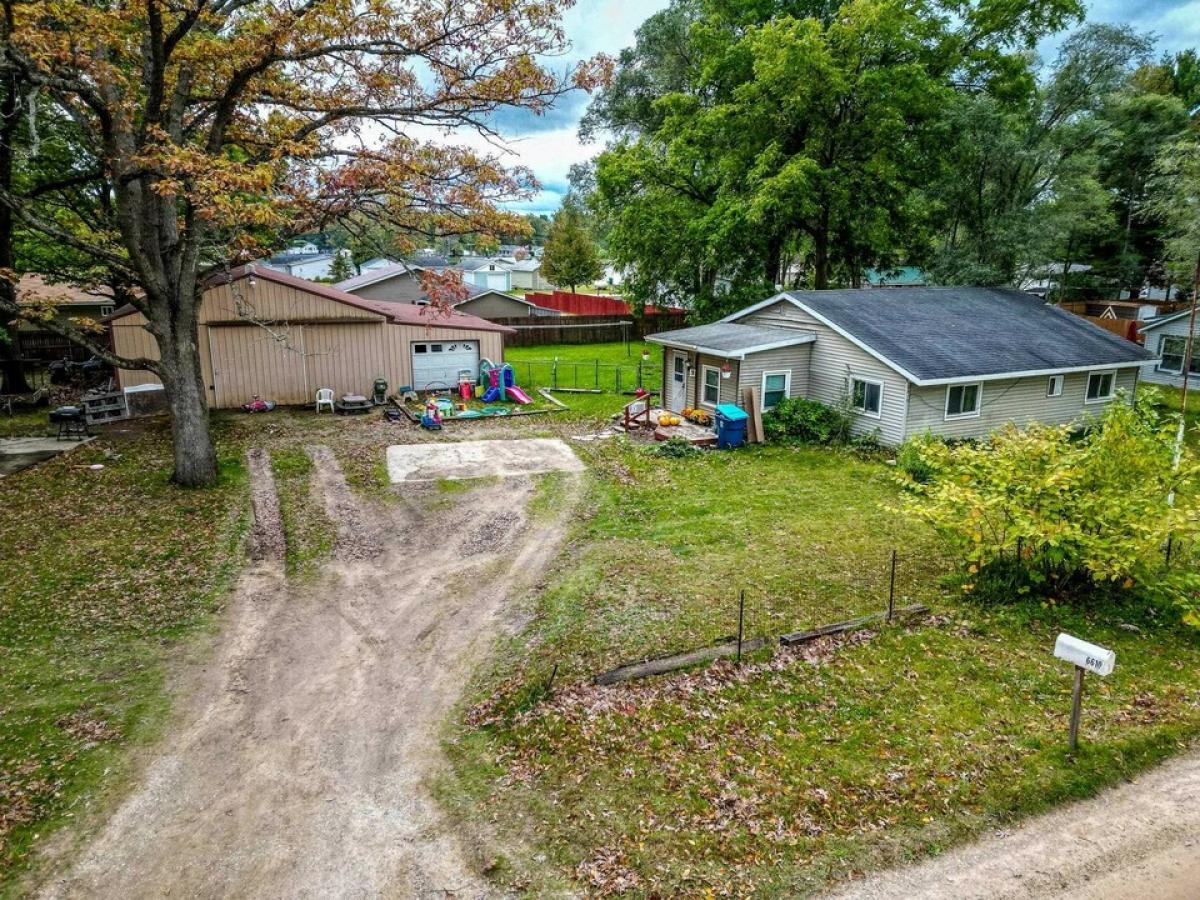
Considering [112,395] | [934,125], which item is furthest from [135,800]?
[934,125]

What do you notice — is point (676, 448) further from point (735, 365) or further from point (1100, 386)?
point (1100, 386)

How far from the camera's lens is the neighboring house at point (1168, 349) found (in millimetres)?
25125

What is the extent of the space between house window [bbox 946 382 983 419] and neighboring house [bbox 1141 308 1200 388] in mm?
11324

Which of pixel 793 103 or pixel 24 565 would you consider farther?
pixel 793 103

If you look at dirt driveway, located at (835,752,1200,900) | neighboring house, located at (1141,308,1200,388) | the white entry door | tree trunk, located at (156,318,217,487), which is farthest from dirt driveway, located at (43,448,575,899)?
neighboring house, located at (1141,308,1200,388)

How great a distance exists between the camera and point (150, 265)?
1368 centimetres

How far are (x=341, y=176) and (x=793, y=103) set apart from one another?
18.2 meters

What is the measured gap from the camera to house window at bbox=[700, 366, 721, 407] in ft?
65.1

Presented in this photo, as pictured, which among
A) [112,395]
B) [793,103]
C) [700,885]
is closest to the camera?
[700,885]

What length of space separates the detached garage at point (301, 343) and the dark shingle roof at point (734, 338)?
6.94 m

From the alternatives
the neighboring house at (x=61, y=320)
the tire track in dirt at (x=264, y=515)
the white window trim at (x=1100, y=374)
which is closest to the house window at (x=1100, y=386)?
the white window trim at (x=1100, y=374)

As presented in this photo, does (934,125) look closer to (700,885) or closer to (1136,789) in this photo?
(1136,789)

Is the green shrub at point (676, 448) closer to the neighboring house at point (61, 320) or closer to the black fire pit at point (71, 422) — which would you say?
the black fire pit at point (71, 422)

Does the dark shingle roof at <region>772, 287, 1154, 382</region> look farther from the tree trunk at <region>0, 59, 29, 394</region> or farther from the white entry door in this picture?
the tree trunk at <region>0, 59, 29, 394</region>
